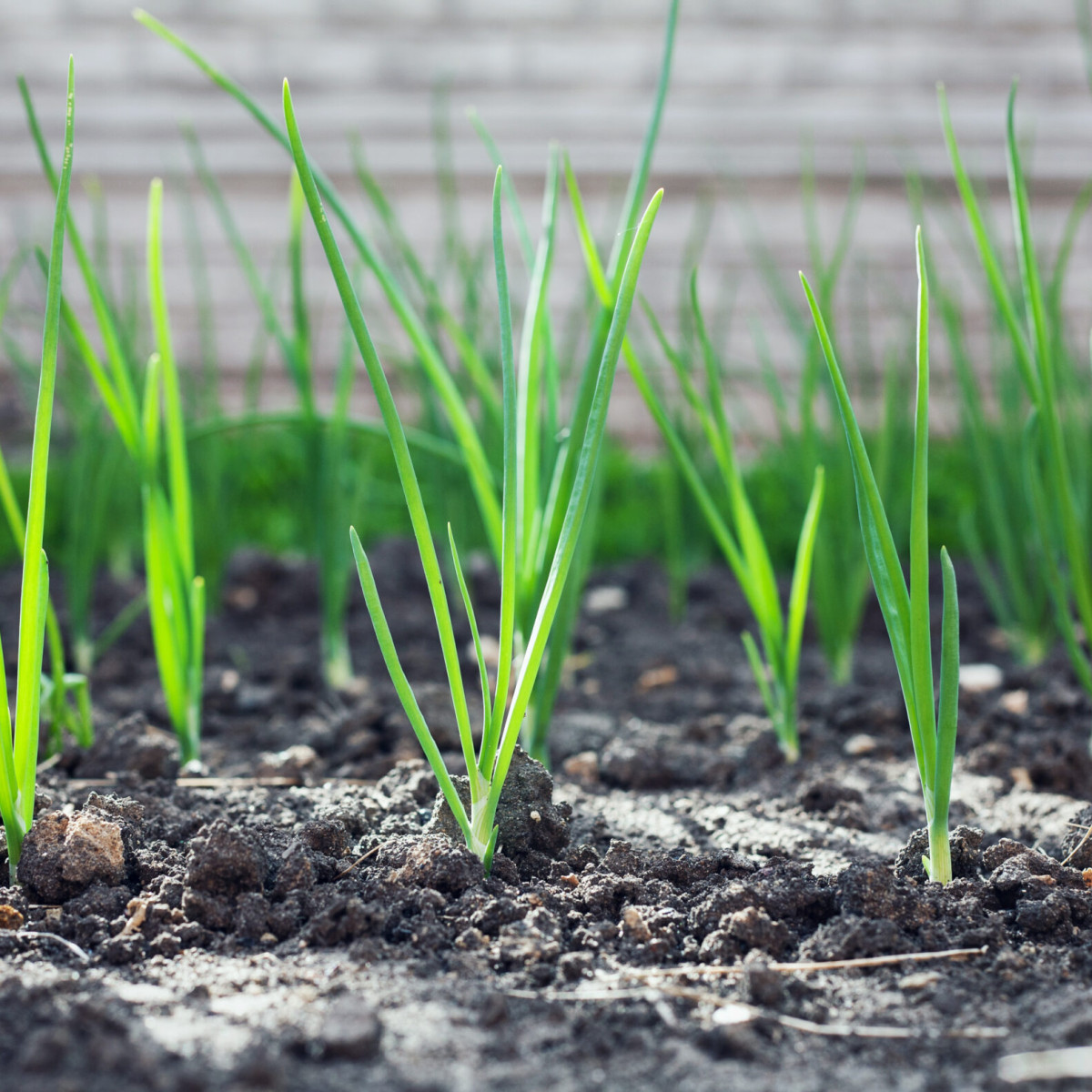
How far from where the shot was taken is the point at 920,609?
706 millimetres

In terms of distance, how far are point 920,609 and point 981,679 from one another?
793mm

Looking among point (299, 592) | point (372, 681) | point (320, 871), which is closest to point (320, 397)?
point (299, 592)

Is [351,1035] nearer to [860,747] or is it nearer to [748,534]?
[748,534]

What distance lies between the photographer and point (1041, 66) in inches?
157

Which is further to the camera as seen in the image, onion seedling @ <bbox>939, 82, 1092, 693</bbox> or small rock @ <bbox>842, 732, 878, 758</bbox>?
small rock @ <bbox>842, 732, 878, 758</bbox>

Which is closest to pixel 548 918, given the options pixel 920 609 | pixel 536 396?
pixel 920 609

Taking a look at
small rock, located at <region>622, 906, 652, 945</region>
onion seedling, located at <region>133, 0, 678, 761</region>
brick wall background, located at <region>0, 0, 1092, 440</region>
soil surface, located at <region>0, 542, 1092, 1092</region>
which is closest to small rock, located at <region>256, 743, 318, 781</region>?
soil surface, located at <region>0, 542, 1092, 1092</region>

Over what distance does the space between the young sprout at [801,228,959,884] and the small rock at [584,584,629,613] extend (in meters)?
1.11

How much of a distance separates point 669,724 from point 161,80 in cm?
376

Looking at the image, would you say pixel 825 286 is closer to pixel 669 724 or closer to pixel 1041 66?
pixel 669 724

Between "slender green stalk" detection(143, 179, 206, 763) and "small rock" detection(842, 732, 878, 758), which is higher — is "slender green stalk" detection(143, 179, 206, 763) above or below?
above

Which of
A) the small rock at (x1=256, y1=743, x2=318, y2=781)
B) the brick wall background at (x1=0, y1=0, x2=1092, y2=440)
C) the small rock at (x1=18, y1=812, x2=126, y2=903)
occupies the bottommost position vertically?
the small rock at (x1=256, y1=743, x2=318, y2=781)

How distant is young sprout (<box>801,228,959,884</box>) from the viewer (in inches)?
27.2

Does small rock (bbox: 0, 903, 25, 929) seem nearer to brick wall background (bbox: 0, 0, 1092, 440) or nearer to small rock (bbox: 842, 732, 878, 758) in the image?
small rock (bbox: 842, 732, 878, 758)
